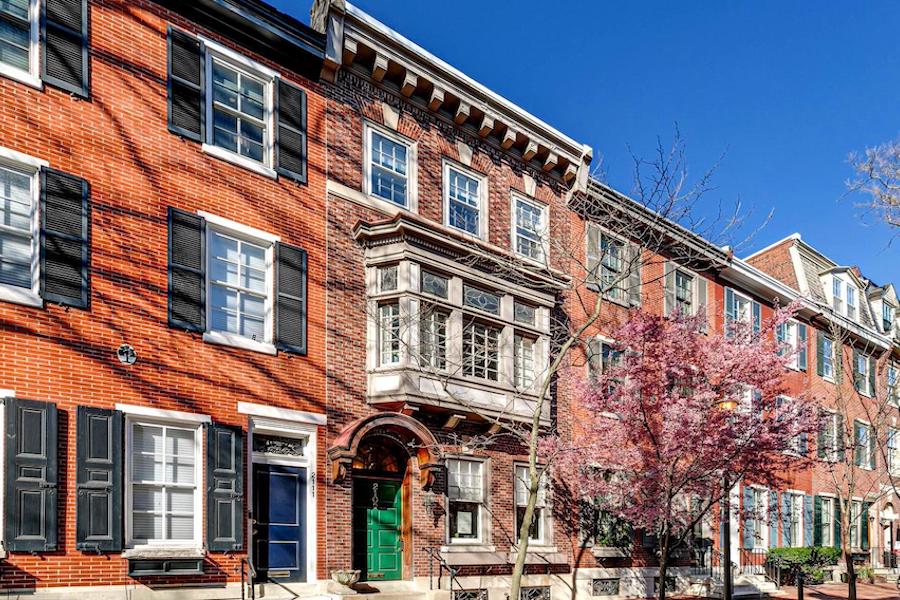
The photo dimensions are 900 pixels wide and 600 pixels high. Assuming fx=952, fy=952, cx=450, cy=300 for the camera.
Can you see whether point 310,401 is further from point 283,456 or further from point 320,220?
point 320,220

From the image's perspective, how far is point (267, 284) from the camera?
54.7 ft

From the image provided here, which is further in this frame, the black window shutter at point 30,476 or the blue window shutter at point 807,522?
the blue window shutter at point 807,522

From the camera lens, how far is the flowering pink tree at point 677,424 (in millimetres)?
19812

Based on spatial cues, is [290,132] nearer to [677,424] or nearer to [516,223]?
[516,223]

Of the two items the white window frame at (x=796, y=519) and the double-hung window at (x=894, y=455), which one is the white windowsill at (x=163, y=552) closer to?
the white window frame at (x=796, y=519)

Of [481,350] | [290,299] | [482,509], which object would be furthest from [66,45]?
[482,509]

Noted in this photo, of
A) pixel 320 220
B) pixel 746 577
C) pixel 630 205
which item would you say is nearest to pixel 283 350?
pixel 320 220

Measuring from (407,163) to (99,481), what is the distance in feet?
31.8

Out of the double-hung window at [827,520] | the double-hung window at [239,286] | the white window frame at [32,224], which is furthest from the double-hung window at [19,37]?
the double-hung window at [827,520]

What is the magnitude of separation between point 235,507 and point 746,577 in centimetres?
1936

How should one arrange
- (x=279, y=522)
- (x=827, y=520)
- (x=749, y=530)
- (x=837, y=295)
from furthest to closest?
(x=837, y=295) → (x=827, y=520) → (x=749, y=530) → (x=279, y=522)

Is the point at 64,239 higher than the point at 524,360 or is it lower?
higher

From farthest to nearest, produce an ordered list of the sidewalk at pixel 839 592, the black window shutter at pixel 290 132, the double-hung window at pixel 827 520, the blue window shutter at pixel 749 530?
the double-hung window at pixel 827 520
the blue window shutter at pixel 749 530
the sidewalk at pixel 839 592
the black window shutter at pixel 290 132

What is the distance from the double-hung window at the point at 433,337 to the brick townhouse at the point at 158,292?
2203 millimetres
